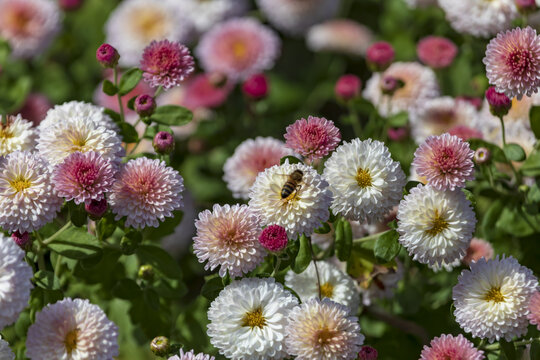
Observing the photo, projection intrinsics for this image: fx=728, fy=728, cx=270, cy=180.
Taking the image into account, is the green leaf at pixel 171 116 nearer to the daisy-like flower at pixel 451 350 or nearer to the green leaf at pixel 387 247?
the green leaf at pixel 387 247

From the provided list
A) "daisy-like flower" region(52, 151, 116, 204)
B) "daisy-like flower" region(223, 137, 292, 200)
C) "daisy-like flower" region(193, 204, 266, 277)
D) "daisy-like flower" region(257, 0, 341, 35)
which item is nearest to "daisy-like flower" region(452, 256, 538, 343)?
"daisy-like flower" region(193, 204, 266, 277)

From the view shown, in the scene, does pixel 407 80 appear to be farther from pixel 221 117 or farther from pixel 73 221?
pixel 73 221

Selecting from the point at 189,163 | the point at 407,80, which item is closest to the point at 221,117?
the point at 189,163

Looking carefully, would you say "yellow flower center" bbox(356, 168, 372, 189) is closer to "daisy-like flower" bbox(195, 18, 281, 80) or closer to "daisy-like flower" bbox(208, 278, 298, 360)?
"daisy-like flower" bbox(208, 278, 298, 360)

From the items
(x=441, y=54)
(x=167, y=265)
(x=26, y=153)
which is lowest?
(x=167, y=265)

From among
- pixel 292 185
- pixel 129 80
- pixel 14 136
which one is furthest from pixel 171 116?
pixel 292 185
